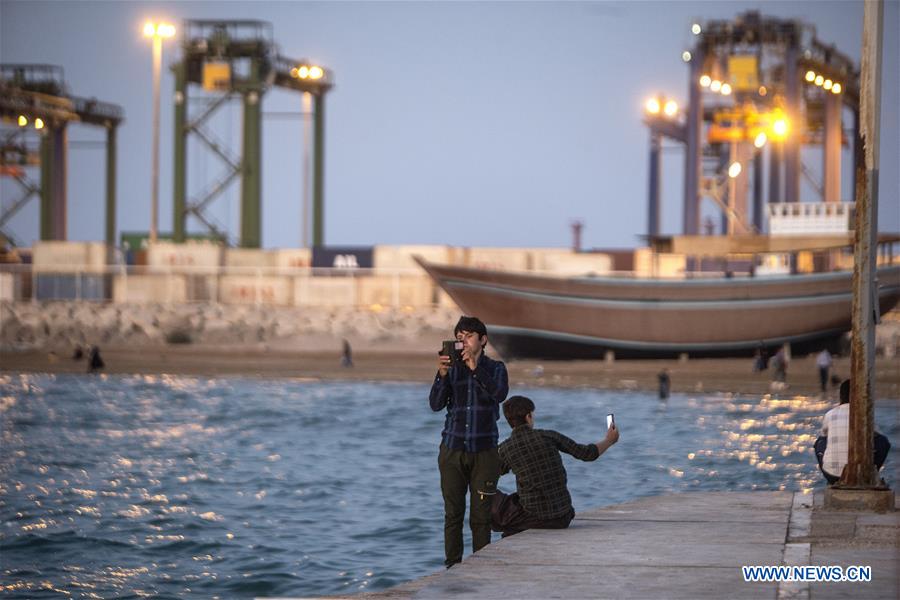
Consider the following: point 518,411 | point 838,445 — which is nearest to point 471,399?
point 518,411

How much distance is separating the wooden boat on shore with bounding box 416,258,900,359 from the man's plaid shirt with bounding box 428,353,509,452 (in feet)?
124

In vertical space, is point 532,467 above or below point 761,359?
above

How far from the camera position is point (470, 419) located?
9.82 meters

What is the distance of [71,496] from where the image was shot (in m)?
19.4

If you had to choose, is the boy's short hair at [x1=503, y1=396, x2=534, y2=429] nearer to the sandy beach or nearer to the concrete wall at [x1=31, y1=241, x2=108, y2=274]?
the sandy beach

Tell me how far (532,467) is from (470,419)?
0.60 metres

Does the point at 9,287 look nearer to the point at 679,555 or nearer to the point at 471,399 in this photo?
the point at 471,399

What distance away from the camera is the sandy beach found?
39.7 metres

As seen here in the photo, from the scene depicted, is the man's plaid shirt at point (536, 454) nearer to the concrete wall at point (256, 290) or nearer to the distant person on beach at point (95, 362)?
the distant person on beach at point (95, 362)

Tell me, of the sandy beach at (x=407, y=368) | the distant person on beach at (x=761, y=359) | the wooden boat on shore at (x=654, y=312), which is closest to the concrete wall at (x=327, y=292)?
the sandy beach at (x=407, y=368)

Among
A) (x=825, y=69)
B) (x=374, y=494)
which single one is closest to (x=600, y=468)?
(x=374, y=494)

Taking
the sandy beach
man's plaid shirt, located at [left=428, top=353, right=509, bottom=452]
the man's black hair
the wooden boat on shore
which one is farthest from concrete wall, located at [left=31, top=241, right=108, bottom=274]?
man's plaid shirt, located at [left=428, top=353, right=509, bottom=452]

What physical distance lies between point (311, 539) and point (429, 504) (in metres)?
3.12

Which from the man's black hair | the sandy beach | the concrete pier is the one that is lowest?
the sandy beach
